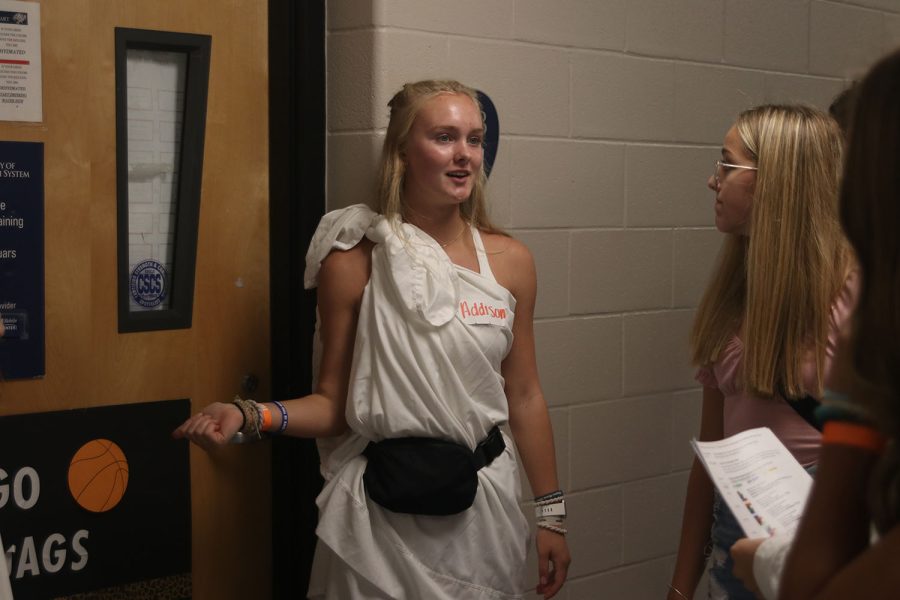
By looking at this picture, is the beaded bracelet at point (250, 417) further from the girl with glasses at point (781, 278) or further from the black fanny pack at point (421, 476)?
the girl with glasses at point (781, 278)

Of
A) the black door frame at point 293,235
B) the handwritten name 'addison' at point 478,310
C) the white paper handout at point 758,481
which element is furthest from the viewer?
the black door frame at point 293,235

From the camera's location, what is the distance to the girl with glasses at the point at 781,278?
1832mm

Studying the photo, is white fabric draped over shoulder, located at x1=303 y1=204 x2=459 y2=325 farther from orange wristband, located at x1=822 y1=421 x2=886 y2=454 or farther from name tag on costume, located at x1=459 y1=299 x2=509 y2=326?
orange wristband, located at x1=822 y1=421 x2=886 y2=454

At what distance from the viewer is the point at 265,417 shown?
1994 mm

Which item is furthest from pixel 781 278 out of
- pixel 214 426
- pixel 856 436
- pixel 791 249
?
pixel 214 426

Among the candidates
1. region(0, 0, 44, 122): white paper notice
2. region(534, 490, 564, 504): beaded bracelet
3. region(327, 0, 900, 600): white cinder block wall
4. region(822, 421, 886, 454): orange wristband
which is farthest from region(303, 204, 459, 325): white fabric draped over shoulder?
region(822, 421, 886, 454): orange wristband

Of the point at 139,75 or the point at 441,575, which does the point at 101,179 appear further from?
the point at 441,575

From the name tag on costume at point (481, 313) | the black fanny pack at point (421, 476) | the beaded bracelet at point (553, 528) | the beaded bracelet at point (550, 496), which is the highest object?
the name tag on costume at point (481, 313)

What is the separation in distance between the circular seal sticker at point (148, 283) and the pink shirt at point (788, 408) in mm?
1221

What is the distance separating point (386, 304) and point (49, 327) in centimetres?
71

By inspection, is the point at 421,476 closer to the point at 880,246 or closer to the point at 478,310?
the point at 478,310

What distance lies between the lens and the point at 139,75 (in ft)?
7.22

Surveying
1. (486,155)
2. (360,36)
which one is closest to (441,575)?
(486,155)

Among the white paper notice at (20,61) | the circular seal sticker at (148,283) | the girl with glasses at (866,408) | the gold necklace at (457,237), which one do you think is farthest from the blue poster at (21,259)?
the girl with glasses at (866,408)
